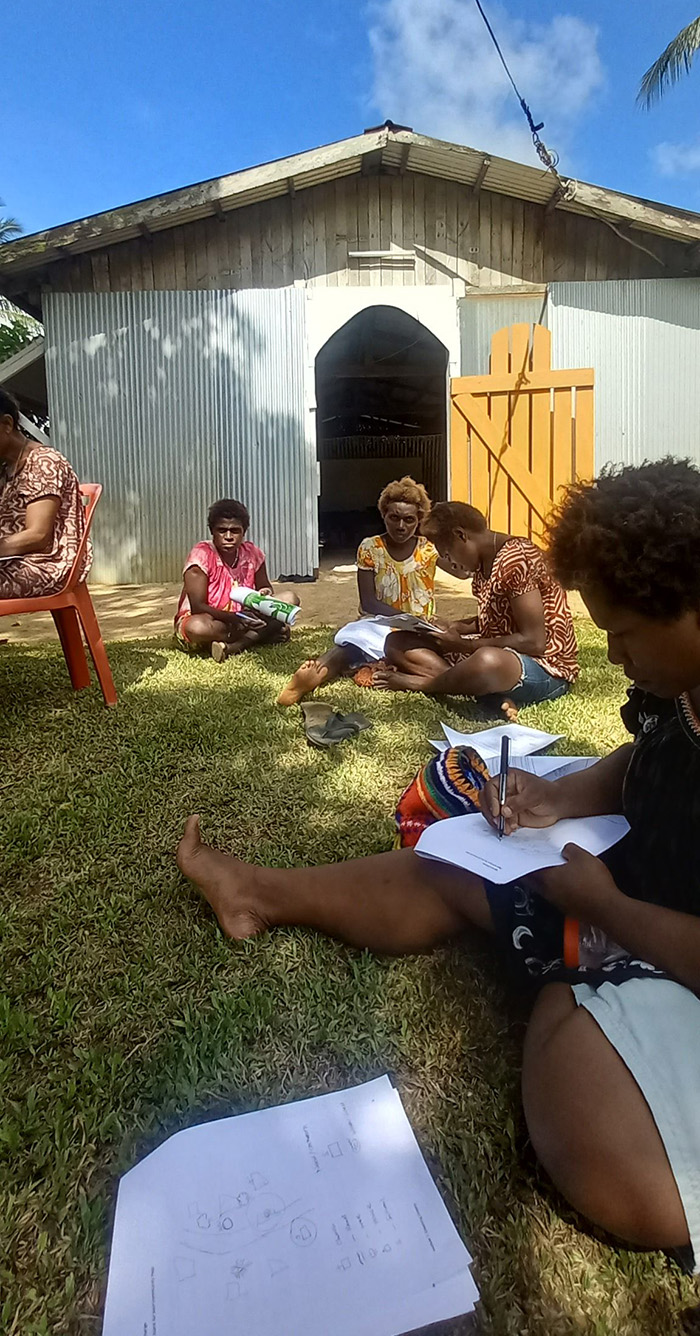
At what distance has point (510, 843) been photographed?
4.51 ft

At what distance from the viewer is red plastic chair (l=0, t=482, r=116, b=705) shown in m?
3.10

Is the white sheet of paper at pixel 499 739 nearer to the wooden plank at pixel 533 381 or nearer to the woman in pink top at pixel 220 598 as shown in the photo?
the woman in pink top at pixel 220 598

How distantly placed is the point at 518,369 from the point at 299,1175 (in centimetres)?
655

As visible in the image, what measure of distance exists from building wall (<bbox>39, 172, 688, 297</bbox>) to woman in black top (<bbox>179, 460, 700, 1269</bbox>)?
7.21 metres

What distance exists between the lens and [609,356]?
7516 millimetres

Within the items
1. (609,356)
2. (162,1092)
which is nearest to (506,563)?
(162,1092)

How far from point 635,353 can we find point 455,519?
17.7 ft

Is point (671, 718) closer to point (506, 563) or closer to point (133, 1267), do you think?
point (133, 1267)

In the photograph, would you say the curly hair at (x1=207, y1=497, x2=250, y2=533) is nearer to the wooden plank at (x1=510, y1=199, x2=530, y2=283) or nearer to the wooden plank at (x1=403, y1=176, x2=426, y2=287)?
the wooden plank at (x1=403, y1=176, x2=426, y2=287)

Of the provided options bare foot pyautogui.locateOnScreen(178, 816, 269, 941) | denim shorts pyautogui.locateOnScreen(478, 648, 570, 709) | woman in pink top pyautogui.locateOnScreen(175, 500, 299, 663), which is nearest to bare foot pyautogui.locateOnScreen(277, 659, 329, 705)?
denim shorts pyautogui.locateOnScreen(478, 648, 570, 709)

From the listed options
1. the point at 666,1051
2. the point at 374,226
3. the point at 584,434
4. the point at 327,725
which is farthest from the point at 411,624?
the point at 374,226

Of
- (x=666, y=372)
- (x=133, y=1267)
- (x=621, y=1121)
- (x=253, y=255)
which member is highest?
(x=253, y=255)

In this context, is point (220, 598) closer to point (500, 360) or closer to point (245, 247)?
point (500, 360)

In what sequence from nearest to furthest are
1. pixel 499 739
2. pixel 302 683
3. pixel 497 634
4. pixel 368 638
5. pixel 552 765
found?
pixel 552 765
pixel 499 739
pixel 497 634
pixel 302 683
pixel 368 638
